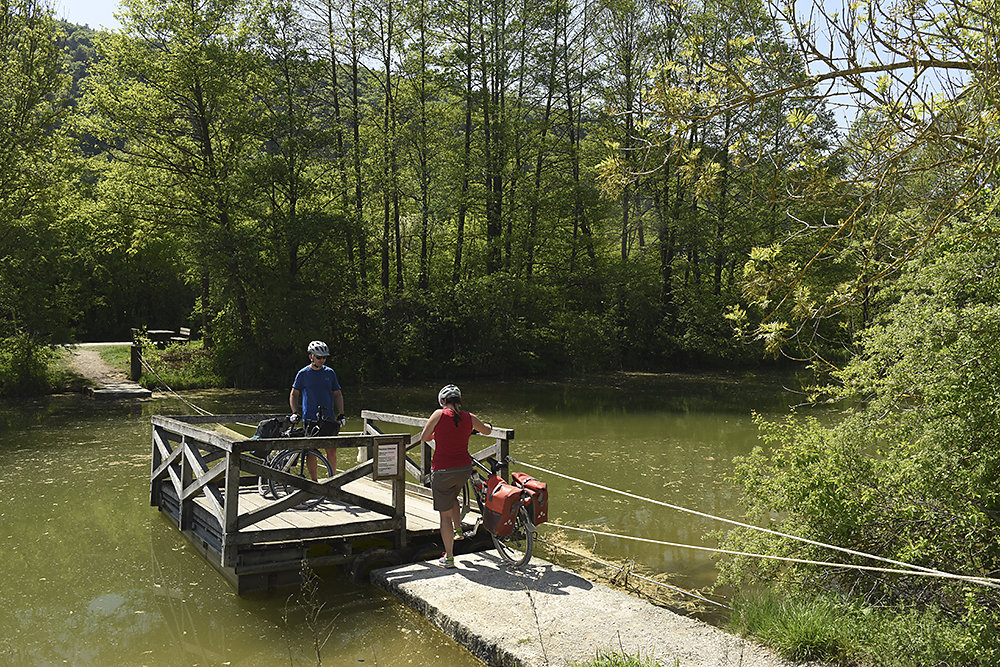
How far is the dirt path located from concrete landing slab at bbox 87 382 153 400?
832 millimetres

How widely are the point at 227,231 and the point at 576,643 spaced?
73.0 feet

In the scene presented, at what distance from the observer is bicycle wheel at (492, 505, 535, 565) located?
724 centimetres

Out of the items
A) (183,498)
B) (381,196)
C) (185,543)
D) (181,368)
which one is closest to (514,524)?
(183,498)

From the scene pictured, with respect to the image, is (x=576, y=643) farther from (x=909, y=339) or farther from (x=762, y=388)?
(x=762, y=388)

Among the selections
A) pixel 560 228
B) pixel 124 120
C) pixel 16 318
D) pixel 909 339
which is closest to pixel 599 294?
pixel 560 228

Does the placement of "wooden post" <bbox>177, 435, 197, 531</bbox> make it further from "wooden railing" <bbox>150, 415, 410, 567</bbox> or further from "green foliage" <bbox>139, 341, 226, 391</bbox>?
"green foliage" <bbox>139, 341, 226, 391</bbox>

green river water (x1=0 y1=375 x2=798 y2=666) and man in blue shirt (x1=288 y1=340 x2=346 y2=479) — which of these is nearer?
green river water (x1=0 y1=375 x2=798 y2=666)

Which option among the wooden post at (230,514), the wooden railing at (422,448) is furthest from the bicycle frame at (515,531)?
the wooden post at (230,514)

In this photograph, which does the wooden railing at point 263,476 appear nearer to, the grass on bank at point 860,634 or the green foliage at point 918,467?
the green foliage at point 918,467

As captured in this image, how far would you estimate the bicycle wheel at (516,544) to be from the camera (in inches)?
285

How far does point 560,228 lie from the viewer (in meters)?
34.6

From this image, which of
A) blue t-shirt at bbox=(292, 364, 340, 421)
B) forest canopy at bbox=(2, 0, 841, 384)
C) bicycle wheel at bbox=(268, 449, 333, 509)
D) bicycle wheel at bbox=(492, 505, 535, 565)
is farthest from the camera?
forest canopy at bbox=(2, 0, 841, 384)

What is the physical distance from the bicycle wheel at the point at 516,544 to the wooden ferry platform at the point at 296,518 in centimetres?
35

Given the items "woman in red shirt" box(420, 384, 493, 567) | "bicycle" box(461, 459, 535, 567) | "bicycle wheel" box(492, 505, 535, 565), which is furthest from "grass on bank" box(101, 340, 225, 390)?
"woman in red shirt" box(420, 384, 493, 567)
